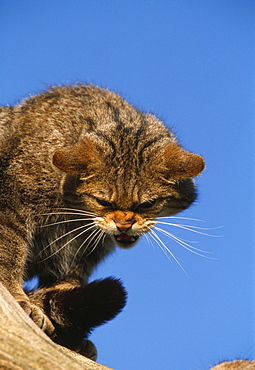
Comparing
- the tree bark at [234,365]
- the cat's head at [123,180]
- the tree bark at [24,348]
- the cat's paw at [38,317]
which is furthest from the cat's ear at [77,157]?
the tree bark at [234,365]

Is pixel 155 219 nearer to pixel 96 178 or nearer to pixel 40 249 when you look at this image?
pixel 96 178

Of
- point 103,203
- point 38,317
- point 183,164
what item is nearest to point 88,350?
point 38,317

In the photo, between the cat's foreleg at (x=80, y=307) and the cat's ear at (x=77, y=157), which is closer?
the cat's foreleg at (x=80, y=307)

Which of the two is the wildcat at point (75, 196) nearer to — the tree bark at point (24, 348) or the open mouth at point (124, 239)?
the open mouth at point (124, 239)

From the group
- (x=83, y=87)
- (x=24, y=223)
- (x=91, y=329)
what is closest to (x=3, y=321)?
(x=91, y=329)

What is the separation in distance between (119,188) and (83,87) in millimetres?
1774

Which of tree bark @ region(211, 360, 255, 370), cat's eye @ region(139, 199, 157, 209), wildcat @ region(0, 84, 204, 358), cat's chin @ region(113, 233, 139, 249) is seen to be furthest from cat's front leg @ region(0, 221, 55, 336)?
tree bark @ region(211, 360, 255, 370)

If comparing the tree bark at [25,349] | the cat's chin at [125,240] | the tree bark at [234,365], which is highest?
the cat's chin at [125,240]

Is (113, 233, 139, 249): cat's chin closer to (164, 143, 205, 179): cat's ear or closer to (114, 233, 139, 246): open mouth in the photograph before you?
(114, 233, 139, 246): open mouth

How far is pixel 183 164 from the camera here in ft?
17.2

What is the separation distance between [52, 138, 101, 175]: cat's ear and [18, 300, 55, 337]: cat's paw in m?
1.28

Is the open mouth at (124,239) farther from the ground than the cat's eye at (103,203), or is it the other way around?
the cat's eye at (103,203)

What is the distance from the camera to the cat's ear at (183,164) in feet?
17.0

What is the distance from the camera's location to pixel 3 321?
3.24m
